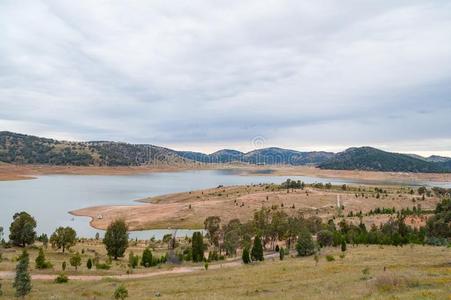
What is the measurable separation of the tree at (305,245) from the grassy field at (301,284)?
34.0ft

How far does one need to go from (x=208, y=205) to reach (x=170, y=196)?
32.9 meters

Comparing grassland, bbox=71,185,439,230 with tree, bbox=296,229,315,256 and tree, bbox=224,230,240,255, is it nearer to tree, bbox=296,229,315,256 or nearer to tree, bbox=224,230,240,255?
tree, bbox=224,230,240,255

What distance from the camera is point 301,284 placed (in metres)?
29.5

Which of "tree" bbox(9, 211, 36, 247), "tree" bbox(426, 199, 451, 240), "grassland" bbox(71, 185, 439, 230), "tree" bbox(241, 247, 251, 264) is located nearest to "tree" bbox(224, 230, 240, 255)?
"tree" bbox(241, 247, 251, 264)

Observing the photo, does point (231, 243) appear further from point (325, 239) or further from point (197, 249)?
point (325, 239)

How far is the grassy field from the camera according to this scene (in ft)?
80.1

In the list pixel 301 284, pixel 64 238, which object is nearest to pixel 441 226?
pixel 301 284

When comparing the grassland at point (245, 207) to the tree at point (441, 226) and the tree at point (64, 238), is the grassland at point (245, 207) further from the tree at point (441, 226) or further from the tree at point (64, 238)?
the tree at point (64, 238)

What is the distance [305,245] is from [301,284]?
23568 mm

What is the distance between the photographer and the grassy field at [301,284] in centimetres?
2441

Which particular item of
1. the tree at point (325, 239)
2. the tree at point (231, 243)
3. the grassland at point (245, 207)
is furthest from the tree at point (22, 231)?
the tree at point (325, 239)

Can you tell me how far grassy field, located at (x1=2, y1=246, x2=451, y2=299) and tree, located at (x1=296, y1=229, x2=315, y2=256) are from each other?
10.4m

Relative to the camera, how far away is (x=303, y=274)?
34469 millimetres

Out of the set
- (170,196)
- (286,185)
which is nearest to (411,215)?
(286,185)
